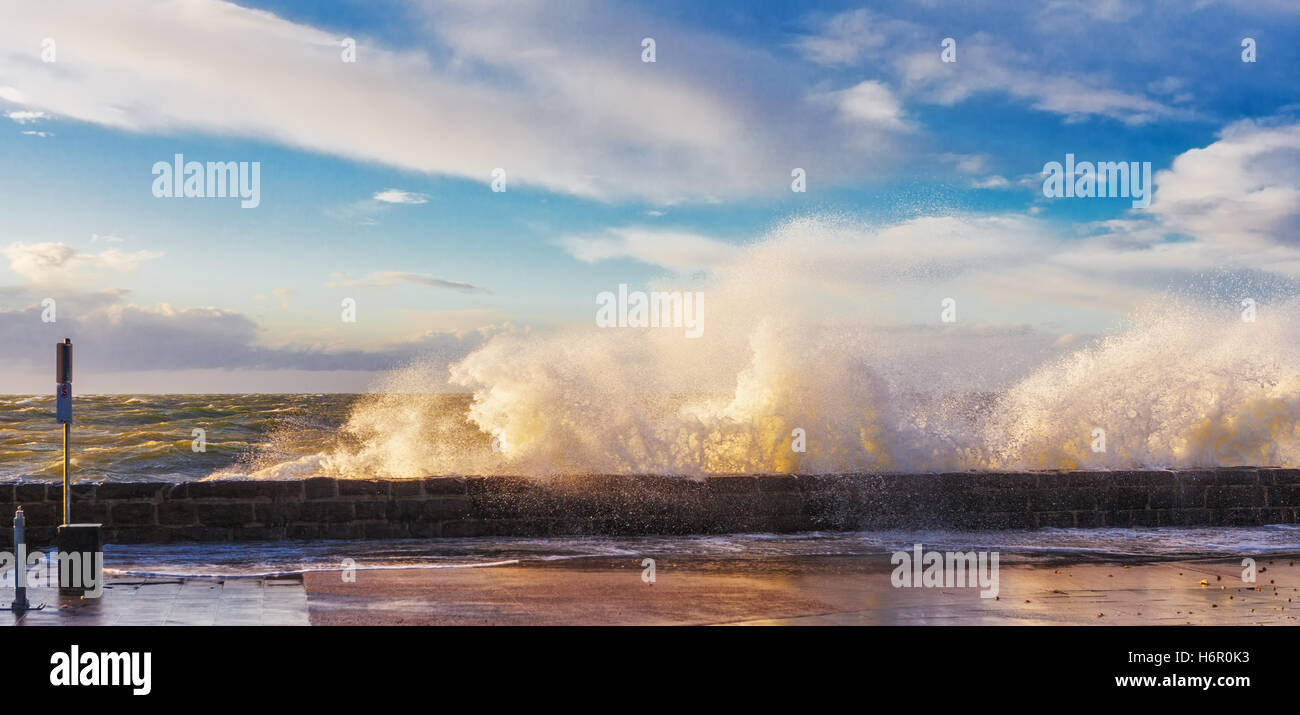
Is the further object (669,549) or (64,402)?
(669,549)

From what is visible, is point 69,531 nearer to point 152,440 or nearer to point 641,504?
point 641,504

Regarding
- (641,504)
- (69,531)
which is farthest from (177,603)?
(641,504)

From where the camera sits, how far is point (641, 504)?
11859 mm

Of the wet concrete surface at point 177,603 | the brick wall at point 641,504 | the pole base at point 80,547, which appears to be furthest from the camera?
the brick wall at point 641,504

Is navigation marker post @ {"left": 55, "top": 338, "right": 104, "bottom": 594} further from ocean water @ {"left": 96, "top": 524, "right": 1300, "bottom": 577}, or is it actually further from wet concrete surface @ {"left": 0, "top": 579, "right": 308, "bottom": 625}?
ocean water @ {"left": 96, "top": 524, "right": 1300, "bottom": 577}

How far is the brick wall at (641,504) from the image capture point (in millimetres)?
10828

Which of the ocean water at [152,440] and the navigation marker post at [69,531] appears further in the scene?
the ocean water at [152,440]

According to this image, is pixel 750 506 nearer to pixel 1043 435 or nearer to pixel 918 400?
pixel 918 400

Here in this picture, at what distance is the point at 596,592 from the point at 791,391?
6885 millimetres

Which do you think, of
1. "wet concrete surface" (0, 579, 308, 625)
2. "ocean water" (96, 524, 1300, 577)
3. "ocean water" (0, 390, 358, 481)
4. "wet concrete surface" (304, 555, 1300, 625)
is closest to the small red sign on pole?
"wet concrete surface" (0, 579, 308, 625)

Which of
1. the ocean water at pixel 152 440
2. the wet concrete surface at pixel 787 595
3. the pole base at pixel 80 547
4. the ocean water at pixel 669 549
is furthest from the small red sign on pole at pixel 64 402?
the ocean water at pixel 152 440

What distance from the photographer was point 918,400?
603 inches

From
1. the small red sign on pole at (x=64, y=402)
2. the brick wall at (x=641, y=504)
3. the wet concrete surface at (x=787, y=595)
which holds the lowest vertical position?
the wet concrete surface at (x=787, y=595)

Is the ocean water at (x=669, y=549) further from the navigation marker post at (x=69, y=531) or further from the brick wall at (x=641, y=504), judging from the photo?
the navigation marker post at (x=69, y=531)
